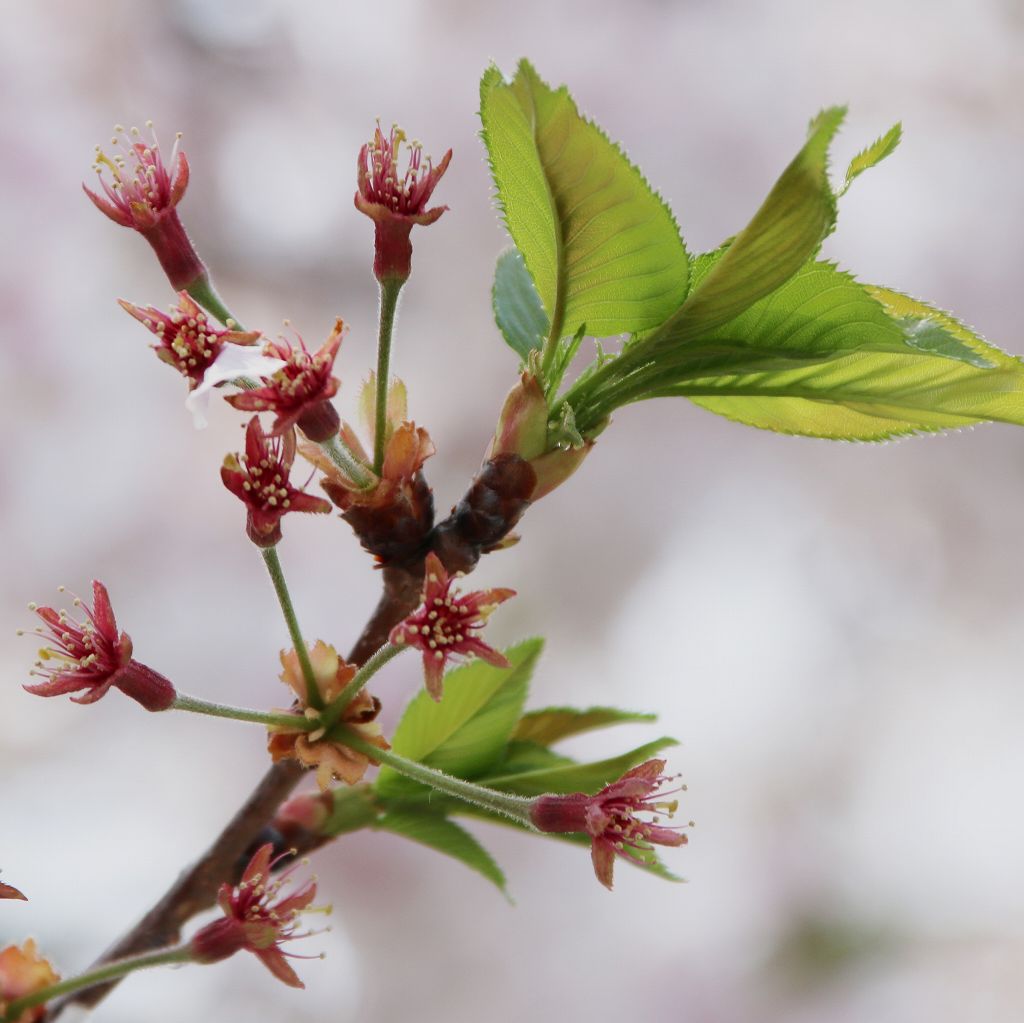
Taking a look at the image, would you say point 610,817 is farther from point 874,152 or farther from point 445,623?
point 874,152

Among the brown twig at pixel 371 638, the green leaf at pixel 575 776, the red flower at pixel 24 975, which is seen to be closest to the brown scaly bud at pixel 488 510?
the brown twig at pixel 371 638

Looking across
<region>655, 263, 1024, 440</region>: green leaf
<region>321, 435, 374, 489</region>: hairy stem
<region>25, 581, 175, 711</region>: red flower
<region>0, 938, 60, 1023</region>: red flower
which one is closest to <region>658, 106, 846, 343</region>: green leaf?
<region>655, 263, 1024, 440</region>: green leaf

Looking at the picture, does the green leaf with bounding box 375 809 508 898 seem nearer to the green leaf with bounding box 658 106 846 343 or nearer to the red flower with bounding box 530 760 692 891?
the red flower with bounding box 530 760 692 891

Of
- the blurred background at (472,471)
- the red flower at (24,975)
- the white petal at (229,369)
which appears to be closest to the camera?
the white petal at (229,369)

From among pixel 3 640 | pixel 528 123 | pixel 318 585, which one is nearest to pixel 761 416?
pixel 528 123

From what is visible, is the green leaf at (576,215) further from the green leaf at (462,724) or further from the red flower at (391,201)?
the green leaf at (462,724)

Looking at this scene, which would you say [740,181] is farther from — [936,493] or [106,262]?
[106,262]

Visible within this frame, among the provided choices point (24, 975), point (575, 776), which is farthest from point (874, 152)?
point (24, 975)
